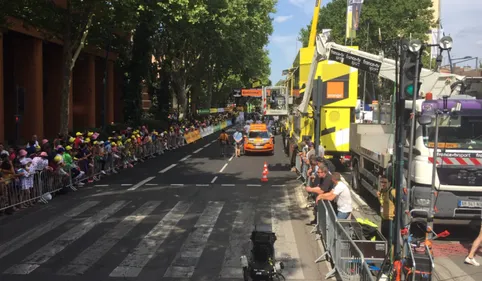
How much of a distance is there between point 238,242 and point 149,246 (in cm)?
171

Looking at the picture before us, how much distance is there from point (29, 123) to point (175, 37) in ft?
50.6

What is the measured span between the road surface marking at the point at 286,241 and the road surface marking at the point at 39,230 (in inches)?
192

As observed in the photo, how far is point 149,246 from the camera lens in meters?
8.88

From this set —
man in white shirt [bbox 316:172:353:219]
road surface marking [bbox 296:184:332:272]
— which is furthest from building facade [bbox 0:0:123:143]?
man in white shirt [bbox 316:172:353:219]

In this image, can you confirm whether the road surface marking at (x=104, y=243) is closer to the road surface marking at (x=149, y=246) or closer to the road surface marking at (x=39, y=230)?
the road surface marking at (x=149, y=246)

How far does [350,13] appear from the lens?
110 ft

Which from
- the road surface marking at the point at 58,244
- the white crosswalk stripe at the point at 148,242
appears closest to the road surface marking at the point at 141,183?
the white crosswalk stripe at the point at 148,242

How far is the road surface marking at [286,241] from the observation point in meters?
7.64

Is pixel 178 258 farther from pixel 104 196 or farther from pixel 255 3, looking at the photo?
pixel 255 3

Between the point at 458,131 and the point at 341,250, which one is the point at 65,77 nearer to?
the point at 458,131

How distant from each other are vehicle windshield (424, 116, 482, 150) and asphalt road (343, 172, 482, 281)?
197 centimetres

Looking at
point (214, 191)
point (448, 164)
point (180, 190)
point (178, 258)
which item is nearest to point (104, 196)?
point (180, 190)

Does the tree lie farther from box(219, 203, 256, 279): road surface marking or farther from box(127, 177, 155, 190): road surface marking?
box(219, 203, 256, 279): road surface marking

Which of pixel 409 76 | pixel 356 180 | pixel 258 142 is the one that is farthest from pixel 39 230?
pixel 258 142
